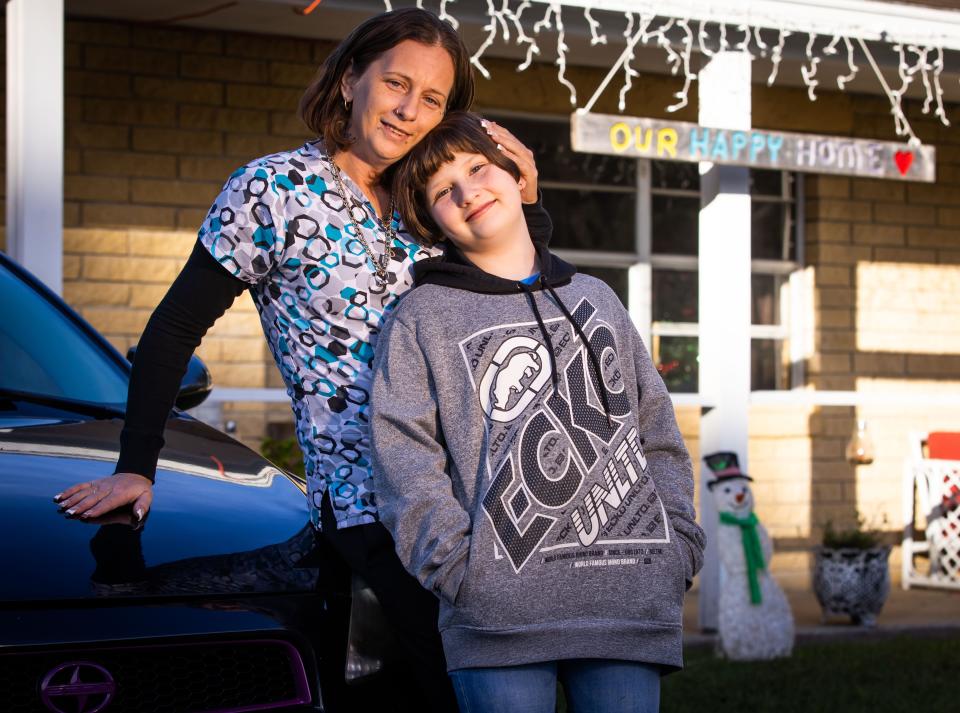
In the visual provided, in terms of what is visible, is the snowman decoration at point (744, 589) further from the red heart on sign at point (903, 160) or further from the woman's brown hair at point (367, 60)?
the woman's brown hair at point (367, 60)

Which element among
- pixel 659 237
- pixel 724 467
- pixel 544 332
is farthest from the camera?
pixel 659 237

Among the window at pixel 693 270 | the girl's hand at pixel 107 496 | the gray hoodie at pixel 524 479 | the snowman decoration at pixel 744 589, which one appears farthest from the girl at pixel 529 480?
the window at pixel 693 270

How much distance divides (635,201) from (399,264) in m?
6.13

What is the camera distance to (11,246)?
5.06m

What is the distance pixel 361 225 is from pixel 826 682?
12.6 feet

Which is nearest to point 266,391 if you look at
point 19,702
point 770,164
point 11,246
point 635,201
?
point 11,246

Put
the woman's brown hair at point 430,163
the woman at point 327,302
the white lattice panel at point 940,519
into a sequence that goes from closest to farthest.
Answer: the woman at point 327,302 < the woman's brown hair at point 430,163 < the white lattice panel at point 940,519

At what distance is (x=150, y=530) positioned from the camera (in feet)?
7.92

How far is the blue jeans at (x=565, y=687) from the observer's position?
2.10 m

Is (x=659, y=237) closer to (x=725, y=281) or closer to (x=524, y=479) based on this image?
(x=725, y=281)

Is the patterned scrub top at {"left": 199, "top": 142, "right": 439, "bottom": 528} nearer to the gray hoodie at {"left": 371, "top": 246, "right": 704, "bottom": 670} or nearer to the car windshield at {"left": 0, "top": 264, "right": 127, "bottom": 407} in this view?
the gray hoodie at {"left": 371, "top": 246, "right": 704, "bottom": 670}

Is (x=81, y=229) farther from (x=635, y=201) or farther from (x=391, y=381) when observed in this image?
(x=391, y=381)

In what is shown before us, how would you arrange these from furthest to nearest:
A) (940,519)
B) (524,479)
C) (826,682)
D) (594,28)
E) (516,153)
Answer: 1. (940,519)
2. (594,28)
3. (826,682)
4. (516,153)
5. (524,479)

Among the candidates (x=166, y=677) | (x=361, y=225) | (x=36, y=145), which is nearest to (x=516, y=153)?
(x=361, y=225)
